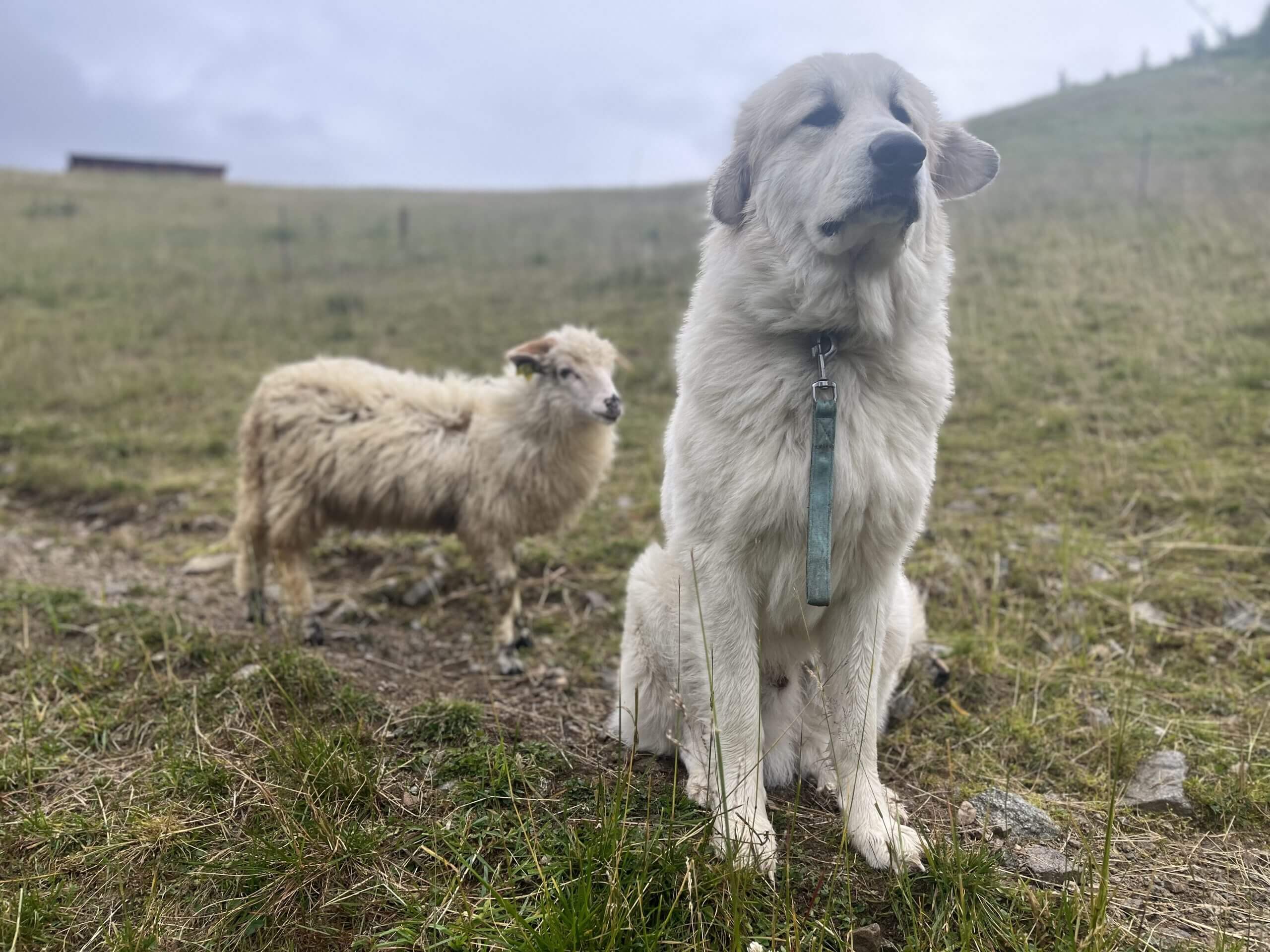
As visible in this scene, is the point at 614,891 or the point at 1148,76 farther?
the point at 1148,76

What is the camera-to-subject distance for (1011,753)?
3.31m

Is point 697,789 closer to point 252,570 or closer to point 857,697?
point 857,697

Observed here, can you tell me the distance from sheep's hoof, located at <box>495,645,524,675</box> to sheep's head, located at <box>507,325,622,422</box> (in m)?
1.59

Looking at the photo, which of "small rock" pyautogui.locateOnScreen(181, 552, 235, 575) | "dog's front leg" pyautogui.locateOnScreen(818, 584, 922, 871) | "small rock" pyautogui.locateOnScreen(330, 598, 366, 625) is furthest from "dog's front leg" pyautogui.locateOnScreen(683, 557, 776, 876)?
"small rock" pyautogui.locateOnScreen(181, 552, 235, 575)

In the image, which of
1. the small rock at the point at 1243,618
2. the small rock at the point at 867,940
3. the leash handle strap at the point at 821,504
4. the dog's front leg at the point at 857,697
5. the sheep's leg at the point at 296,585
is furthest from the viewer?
the sheep's leg at the point at 296,585

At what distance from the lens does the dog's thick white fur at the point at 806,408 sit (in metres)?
2.55

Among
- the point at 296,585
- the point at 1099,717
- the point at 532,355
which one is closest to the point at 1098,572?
the point at 1099,717

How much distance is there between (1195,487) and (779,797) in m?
4.35

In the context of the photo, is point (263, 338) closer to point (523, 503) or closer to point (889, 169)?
point (523, 503)

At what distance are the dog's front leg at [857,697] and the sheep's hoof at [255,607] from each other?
3.95 m

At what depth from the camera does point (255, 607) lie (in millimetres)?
5352

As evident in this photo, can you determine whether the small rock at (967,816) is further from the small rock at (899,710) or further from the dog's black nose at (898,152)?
the dog's black nose at (898,152)

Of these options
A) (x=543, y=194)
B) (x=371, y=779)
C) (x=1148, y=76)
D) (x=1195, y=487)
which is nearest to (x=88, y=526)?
(x=371, y=779)

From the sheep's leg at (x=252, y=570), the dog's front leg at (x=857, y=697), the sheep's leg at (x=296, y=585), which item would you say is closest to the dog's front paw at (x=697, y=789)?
the dog's front leg at (x=857, y=697)
